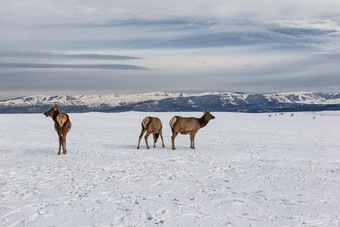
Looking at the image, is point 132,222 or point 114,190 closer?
point 132,222

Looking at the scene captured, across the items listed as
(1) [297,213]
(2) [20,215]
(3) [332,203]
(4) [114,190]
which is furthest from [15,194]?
(3) [332,203]

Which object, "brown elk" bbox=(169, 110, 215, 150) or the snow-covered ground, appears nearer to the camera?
the snow-covered ground

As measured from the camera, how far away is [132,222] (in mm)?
6812

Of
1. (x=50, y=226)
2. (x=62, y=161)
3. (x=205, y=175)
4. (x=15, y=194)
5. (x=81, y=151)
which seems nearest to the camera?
(x=50, y=226)

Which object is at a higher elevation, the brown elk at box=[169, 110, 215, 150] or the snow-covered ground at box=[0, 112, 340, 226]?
the brown elk at box=[169, 110, 215, 150]

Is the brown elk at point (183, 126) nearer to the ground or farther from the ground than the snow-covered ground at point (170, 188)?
farther from the ground

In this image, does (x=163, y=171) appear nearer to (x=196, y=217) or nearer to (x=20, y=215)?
(x=196, y=217)

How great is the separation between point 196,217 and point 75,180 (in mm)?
4867

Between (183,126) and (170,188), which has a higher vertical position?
(183,126)

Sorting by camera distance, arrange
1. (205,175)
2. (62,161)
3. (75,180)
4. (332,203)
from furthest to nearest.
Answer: (62,161)
(205,175)
(75,180)
(332,203)

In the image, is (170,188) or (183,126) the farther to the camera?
(183,126)

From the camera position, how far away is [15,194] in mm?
8883

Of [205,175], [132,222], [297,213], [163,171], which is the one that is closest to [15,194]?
[132,222]

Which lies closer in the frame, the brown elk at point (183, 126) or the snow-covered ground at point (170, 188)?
the snow-covered ground at point (170, 188)
